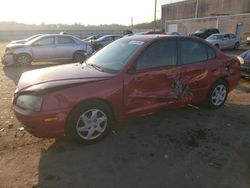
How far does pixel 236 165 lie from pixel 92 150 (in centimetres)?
209

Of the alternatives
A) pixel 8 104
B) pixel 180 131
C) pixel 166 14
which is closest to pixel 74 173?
pixel 180 131

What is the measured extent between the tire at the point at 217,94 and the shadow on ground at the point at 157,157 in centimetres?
66

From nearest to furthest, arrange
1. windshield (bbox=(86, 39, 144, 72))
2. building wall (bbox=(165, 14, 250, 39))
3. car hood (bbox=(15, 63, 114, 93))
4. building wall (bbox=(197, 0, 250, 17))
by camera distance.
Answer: car hood (bbox=(15, 63, 114, 93)) → windshield (bbox=(86, 39, 144, 72)) → building wall (bbox=(165, 14, 250, 39)) → building wall (bbox=(197, 0, 250, 17))

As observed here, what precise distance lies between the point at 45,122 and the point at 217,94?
3914 mm

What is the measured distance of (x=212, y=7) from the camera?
45.8m

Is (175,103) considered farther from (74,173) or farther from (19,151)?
(19,151)

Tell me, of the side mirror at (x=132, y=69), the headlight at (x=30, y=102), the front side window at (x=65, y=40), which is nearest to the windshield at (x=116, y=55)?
the side mirror at (x=132, y=69)

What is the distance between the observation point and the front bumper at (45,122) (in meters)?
4.04

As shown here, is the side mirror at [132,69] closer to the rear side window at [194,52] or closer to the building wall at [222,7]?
the rear side window at [194,52]

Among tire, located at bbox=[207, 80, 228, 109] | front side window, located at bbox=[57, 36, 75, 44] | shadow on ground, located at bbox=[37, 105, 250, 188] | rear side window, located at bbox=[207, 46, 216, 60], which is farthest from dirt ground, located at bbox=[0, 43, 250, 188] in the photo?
front side window, located at bbox=[57, 36, 75, 44]

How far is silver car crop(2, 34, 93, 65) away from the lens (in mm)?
13680

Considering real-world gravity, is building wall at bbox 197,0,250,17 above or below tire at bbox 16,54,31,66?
above

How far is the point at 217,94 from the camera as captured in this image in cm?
638

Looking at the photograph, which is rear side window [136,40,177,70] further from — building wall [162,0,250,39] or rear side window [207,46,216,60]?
building wall [162,0,250,39]
